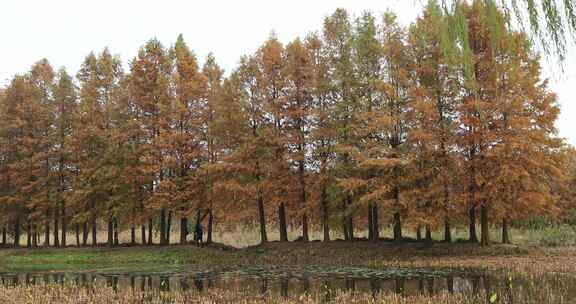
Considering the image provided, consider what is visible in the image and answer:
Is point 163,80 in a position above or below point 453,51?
above

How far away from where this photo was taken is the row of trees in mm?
26875

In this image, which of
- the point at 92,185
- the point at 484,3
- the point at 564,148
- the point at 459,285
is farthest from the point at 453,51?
the point at 92,185

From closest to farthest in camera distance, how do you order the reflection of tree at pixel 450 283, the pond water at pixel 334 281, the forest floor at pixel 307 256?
the pond water at pixel 334 281, the reflection of tree at pixel 450 283, the forest floor at pixel 307 256

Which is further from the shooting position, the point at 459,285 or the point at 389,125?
the point at 389,125

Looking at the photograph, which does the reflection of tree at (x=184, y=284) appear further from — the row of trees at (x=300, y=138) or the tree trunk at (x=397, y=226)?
Result: the tree trunk at (x=397, y=226)

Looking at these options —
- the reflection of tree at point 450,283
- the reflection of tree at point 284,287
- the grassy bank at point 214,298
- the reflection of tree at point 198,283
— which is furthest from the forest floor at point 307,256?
the grassy bank at point 214,298

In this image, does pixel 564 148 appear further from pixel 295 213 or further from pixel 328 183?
pixel 295 213

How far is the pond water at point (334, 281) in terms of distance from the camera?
14.6 metres

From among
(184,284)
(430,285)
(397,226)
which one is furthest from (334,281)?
(397,226)

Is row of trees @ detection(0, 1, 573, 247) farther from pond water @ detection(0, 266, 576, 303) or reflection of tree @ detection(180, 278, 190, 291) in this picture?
reflection of tree @ detection(180, 278, 190, 291)

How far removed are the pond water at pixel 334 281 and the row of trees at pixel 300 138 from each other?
7054mm

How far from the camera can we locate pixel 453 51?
8172 millimetres

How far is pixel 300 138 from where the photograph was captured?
32.4 metres

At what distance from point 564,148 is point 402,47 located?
10508 mm
